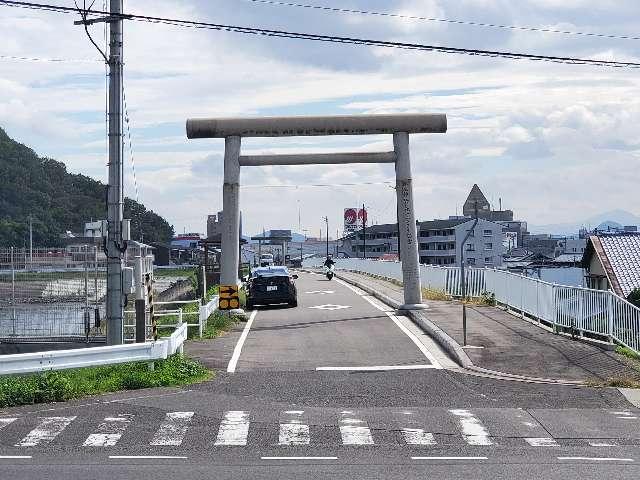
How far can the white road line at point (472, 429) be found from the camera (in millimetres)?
11961

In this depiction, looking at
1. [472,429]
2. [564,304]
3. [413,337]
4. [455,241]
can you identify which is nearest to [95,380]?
[472,429]

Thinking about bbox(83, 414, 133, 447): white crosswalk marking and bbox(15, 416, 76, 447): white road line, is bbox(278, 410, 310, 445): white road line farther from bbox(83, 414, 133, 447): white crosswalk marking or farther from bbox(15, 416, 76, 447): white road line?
bbox(15, 416, 76, 447): white road line

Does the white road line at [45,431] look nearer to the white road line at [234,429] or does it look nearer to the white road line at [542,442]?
the white road line at [234,429]

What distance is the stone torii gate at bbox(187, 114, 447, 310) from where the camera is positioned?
29078 mm

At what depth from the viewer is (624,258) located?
46625 millimetres

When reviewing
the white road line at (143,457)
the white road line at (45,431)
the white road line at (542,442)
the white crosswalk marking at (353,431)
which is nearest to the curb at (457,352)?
the white crosswalk marking at (353,431)

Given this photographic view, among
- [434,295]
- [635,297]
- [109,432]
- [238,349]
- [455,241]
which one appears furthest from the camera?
[455,241]

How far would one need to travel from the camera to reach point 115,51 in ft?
64.9

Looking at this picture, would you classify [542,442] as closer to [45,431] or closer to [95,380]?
[45,431]

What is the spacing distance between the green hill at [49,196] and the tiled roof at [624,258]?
365 ft

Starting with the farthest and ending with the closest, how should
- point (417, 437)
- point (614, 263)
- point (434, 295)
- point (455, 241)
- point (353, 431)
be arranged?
point (455, 241)
point (614, 263)
point (434, 295)
point (353, 431)
point (417, 437)

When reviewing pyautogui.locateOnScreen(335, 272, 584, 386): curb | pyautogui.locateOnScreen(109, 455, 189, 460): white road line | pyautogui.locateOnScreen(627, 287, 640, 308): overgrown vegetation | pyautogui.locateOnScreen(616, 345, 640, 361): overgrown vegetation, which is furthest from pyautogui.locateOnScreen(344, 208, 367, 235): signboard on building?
pyautogui.locateOnScreen(109, 455, 189, 460): white road line

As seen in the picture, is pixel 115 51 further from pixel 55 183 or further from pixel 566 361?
pixel 55 183

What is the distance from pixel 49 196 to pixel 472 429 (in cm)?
16299
